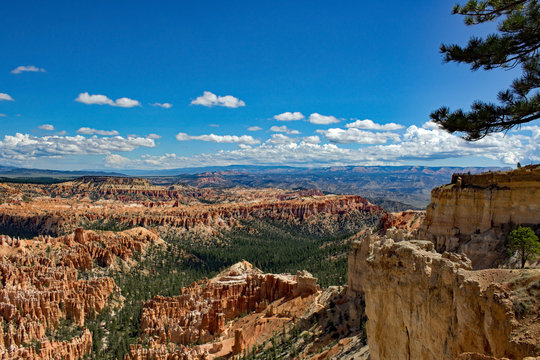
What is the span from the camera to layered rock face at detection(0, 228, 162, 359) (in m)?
44.3

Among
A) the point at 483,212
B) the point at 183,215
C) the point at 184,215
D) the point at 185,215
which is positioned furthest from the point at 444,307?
the point at 183,215

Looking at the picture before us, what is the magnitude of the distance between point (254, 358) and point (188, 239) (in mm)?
91428

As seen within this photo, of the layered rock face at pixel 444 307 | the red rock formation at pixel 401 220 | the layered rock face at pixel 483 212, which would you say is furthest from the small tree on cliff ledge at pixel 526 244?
the red rock formation at pixel 401 220

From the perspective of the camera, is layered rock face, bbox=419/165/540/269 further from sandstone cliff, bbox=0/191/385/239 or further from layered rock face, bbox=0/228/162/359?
sandstone cliff, bbox=0/191/385/239

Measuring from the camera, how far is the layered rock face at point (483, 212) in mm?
26250

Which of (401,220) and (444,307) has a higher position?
(444,307)

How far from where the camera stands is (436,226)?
33812mm

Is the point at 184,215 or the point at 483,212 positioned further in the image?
the point at 184,215

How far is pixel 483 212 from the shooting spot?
97.5 ft

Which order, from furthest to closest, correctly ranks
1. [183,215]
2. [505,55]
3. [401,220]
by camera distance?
[183,215]
[401,220]
[505,55]

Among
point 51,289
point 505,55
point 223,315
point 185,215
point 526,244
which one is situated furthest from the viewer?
point 185,215

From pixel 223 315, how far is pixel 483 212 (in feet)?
112

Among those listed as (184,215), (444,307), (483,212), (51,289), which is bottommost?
(51,289)

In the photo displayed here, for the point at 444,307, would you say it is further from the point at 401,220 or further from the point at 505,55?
the point at 401,220
